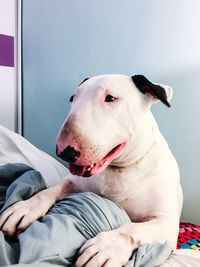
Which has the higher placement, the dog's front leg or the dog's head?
the dog's head

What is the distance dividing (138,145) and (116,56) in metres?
0.78

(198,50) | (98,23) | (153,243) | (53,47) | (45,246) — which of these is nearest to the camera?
(45,246)

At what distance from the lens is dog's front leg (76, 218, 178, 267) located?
0.66 m

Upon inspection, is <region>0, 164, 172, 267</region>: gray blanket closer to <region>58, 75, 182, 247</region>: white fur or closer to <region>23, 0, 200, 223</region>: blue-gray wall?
<region>58, 75, 182, 247</region>: white fur

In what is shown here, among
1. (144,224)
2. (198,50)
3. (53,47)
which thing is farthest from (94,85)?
(53,47)

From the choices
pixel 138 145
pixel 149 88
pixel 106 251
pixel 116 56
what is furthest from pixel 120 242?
pixel 116 56

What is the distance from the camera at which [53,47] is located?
5.77 ft

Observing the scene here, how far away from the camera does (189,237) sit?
1204 millimetres

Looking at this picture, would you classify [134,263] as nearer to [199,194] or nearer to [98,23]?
[199,194]

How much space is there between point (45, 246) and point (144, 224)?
261mm

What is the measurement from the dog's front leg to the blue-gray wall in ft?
2.34

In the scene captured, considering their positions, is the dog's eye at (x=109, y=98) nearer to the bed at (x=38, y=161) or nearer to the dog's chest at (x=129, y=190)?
the dog's chest at (x=129, y=190)

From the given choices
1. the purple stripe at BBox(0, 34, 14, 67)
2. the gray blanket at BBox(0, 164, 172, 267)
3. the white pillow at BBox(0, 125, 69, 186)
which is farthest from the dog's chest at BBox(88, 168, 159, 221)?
the purple stripe at BBox(0, 34, 14, 67)

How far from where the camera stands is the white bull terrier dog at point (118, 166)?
2.49ft
